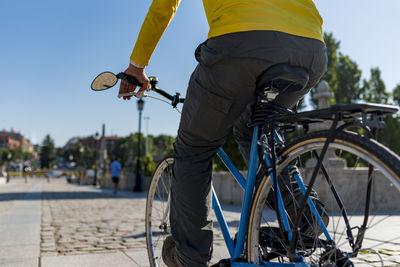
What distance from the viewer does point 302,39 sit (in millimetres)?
1565

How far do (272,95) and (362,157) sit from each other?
524 millimetres

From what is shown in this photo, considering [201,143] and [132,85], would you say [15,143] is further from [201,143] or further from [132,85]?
[201,143]

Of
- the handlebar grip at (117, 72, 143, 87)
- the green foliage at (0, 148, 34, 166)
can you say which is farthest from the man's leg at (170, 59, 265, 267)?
the green foliage at (0, 148, 34, 166)

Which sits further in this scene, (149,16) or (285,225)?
→ (149,16)

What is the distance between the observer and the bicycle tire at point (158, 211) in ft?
7.96

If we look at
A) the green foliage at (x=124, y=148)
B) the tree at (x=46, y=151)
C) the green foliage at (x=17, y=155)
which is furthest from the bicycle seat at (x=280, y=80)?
the green foliage at (x=124, y=148)

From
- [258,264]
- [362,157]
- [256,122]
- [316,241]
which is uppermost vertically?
[256,122]

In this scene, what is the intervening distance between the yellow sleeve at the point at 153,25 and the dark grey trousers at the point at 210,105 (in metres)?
0.28

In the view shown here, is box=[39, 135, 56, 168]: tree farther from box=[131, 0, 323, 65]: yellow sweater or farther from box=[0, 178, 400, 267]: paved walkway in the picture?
box=[131, 0, 323, 65]: yellow sweater

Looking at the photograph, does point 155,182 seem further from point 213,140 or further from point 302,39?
point 302,39

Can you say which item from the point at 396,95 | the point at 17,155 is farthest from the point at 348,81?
the point at 17,155

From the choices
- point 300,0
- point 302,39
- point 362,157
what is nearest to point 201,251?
point 362,157

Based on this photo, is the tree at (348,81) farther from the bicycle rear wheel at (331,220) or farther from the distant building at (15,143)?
the bicycle rear wheel at (331,220)

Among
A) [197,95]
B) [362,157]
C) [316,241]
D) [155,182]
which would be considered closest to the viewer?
[362,157]
